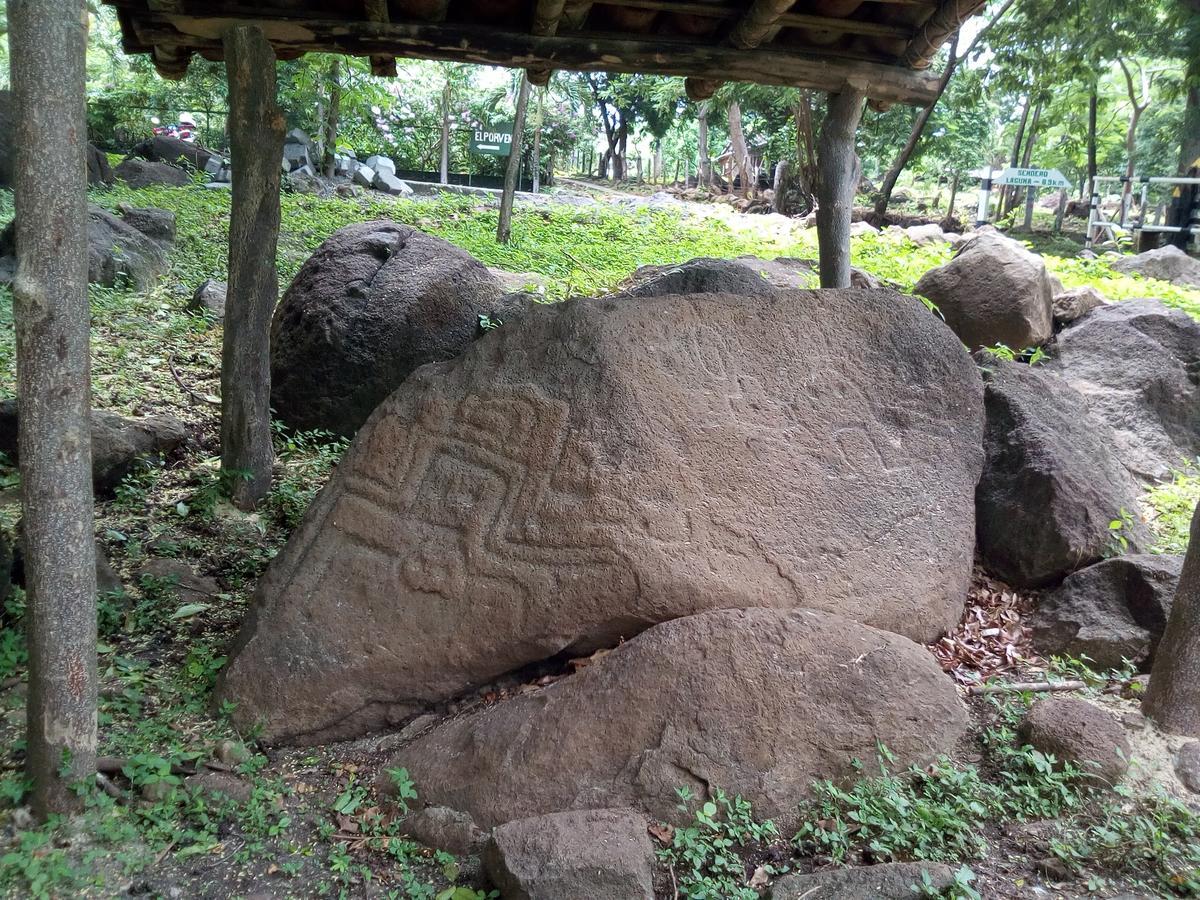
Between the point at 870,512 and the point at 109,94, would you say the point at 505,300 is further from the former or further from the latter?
the point at 109,94

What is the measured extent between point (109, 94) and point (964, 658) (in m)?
18.2

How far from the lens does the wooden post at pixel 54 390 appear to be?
2670mm

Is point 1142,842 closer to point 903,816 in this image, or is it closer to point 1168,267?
point 903,816

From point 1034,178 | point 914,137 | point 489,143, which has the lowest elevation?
point 489,143

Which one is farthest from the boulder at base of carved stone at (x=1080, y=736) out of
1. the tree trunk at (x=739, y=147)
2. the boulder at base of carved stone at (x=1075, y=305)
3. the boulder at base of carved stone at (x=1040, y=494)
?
the tree trunk at (x=739, y=147)

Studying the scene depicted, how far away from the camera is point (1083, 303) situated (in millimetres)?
7520

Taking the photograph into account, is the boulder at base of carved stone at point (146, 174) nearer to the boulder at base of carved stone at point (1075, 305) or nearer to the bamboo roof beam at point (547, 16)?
the bamboo roof beam at point (547, 16)

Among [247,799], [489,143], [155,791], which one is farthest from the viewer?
[489,143]

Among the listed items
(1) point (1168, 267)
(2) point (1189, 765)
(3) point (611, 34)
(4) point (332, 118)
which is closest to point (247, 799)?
(2) point (1189, 765)

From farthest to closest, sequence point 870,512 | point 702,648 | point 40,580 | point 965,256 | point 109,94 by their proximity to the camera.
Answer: point 109,94 < point 965,256 < point 870,512 < point 702,648 < point 40,580

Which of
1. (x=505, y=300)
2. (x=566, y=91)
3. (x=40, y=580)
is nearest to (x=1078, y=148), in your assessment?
(x=566, y=91)

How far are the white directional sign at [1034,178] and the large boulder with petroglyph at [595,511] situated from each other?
851cm

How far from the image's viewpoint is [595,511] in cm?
370

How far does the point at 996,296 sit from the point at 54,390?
6.44 metres
